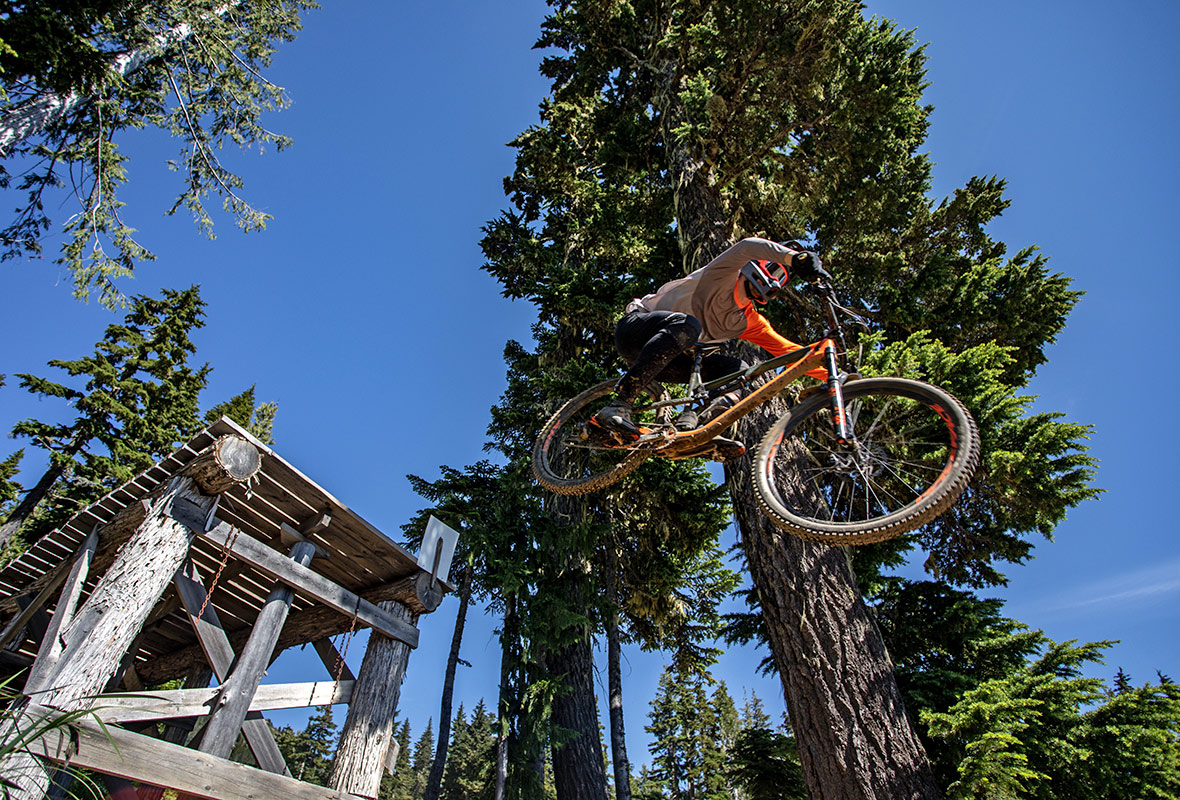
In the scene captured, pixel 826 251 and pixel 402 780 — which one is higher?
pixel 402 780

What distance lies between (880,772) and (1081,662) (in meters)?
2.22

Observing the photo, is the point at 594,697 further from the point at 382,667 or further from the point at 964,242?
the point at 964,242

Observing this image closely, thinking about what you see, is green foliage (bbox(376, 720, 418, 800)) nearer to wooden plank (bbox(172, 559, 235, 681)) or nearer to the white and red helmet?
wooden plank (bbox(172, 559, 235, 681))

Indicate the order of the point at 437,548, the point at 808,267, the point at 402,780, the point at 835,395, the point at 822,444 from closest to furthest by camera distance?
1. the point at 835,395
2. the point at 808,267
3. the point at 822,444
4. the point at 437,548
5. the point at 402,780

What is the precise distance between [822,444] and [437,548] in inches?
172

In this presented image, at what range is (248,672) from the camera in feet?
17.5

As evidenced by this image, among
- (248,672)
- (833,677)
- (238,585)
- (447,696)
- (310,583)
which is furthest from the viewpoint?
(447,696)

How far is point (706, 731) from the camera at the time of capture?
2709 centimetres

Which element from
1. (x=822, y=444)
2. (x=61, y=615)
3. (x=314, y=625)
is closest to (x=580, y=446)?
(x=822, y=444)

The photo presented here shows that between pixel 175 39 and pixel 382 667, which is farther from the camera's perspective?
pixel 175 39

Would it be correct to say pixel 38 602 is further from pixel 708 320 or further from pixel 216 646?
pixel 708 320

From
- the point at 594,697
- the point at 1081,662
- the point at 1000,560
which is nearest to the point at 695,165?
the point at 1000,560

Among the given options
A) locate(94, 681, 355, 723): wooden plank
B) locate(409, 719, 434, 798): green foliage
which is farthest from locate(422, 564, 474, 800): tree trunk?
locate(409, 719, 434, 798): green foliage

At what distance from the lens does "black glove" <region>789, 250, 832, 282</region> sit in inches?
158
